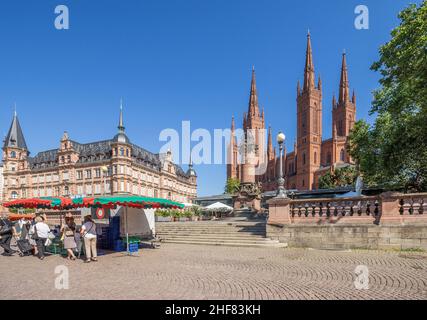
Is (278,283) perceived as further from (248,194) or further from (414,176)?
(248,194)

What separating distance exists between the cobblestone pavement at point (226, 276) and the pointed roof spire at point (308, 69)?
274 ft

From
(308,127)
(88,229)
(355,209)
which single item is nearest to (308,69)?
(308,127)

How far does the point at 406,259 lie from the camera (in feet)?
30.2

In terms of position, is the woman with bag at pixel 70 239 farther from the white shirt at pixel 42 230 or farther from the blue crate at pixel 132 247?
the blue crate at pixel 132 247

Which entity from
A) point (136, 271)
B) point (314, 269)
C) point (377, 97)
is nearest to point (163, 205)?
point (136, 271)

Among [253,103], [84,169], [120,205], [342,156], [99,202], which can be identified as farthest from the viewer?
[253,103]

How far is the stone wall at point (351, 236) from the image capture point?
10.8 m

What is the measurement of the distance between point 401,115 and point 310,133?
6725cm

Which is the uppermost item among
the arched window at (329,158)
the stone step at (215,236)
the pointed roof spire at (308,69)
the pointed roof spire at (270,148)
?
the pointed roof spire at (308,69)

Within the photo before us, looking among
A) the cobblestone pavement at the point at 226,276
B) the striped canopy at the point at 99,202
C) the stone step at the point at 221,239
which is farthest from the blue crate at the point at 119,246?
the stone step at the point at 221,239

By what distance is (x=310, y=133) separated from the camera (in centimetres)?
8131

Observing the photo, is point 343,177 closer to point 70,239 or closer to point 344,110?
point 70,239

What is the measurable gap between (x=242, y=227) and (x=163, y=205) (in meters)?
5.44

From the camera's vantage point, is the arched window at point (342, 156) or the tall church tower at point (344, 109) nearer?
the arched window at point (342, 156)
